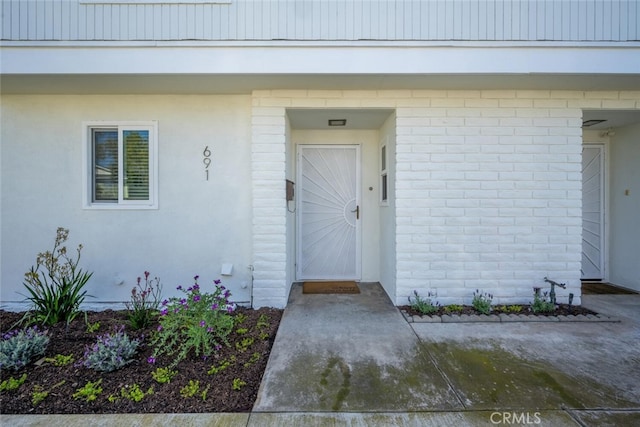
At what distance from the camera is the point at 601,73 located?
10.6 feet

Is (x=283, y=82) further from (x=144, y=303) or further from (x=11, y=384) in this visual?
(x=11, y=384)

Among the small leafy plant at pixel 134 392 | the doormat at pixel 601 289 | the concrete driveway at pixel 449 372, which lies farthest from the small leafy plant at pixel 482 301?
the small leafy plant at pixel 134 392

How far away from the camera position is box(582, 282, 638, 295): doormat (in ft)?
14.2

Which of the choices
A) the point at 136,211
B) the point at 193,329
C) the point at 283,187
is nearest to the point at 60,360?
the point at 193,329

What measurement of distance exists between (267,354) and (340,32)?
133 inches

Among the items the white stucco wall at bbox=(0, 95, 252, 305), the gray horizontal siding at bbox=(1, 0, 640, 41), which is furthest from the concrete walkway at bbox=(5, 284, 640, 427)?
the gray horizontal siding at bbox=(1, 0, 640, 41)

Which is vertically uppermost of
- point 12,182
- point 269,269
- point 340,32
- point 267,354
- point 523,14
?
point 523,14

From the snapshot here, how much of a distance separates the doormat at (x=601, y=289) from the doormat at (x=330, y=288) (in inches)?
131

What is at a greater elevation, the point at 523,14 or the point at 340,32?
the point at 523,14

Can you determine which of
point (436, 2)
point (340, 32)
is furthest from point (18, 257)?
point (436, 2)

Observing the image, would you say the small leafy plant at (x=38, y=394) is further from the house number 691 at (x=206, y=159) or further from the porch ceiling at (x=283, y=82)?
the porch ceiling at (x=283, y=82)

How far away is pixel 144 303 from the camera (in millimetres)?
3332

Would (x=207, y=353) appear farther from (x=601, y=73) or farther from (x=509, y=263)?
(x=601, y=73)

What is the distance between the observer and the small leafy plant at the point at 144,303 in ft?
10.4
